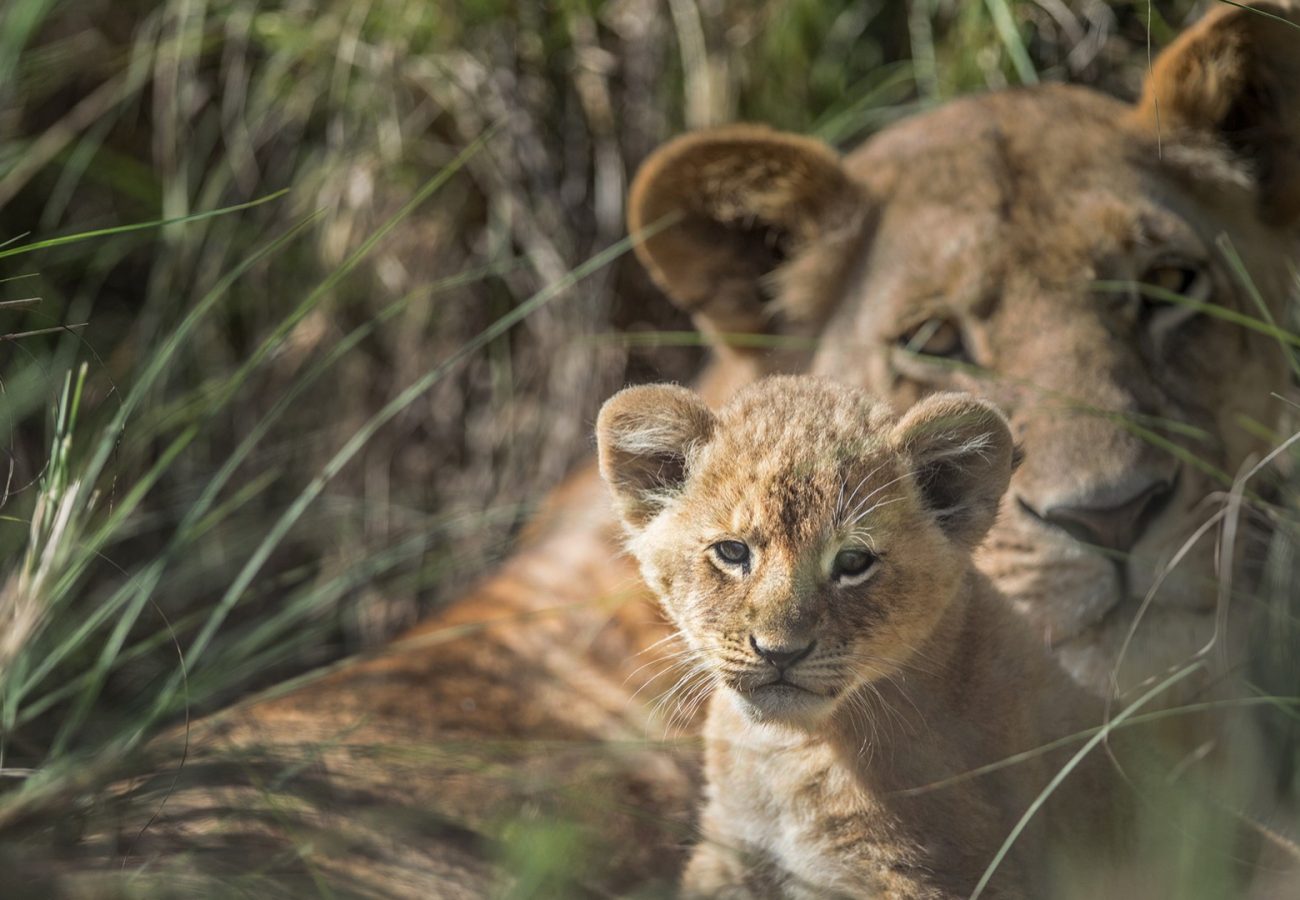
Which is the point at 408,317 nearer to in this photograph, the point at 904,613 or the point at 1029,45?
the point at 1029,45

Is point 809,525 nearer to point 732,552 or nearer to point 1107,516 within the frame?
point 732,552

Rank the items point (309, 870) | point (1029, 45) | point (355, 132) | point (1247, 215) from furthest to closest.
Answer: point (355, 132) → point (1029, 45) → point (1247, 215) → point (309, 870)

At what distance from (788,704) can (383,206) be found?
314 cm

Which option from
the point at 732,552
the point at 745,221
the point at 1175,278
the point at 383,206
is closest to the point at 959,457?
the point at 732,552

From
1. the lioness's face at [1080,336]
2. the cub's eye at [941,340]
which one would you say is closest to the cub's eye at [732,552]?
the lioness's face at [1080,336]

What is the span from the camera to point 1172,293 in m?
2.80

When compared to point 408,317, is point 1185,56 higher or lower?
higher

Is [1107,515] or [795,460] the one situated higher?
[795,460]

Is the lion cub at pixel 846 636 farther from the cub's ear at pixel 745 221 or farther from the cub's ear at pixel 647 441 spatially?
the cub's ear at pixel 745 221

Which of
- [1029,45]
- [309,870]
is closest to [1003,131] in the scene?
[1029,45]

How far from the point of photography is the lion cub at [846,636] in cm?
191

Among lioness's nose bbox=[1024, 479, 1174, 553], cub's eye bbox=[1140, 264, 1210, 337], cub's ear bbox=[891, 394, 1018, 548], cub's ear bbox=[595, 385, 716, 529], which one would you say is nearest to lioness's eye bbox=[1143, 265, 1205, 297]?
cub's eye bbox=[1140, 264, 1210, 337]

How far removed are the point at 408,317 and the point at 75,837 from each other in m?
2.68

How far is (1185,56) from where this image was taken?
280cm
